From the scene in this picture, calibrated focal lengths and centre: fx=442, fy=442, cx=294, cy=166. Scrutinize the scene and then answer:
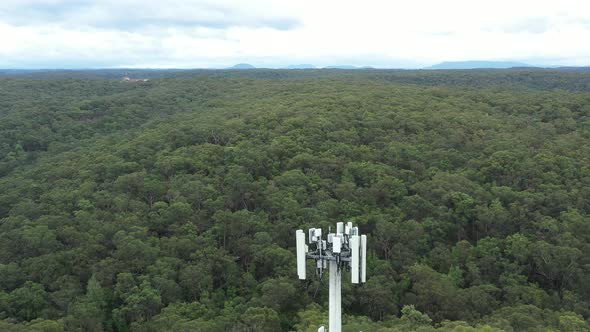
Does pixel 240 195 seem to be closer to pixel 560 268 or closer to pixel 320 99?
pixel 560 268

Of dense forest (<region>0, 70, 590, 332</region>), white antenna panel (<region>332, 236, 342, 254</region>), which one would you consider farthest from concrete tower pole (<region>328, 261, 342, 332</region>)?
dense forest (<region>0, 70, 590, 332</region>)

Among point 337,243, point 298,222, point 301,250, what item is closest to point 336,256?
point 337,243

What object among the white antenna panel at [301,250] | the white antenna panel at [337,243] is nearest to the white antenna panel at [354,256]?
the white antenna panel at [337,243]

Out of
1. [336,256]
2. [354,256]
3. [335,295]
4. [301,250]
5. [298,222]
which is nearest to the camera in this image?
[354,256]

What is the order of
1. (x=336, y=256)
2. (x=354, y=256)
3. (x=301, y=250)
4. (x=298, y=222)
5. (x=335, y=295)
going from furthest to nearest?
1. (x=298, y=222)
2. (x=301, y=250)
3. (x=335, y=295)
4. (x=336, y=256)
5. (x=354, y=256)

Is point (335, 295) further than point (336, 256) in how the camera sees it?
Yes

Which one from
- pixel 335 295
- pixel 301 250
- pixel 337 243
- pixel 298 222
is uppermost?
pixel 337 243

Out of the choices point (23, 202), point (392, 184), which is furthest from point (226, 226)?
point (23, 202)

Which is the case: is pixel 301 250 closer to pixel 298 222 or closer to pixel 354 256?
pixel 354 256
